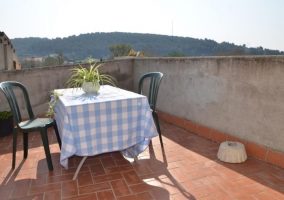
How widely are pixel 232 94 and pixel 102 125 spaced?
179 cm

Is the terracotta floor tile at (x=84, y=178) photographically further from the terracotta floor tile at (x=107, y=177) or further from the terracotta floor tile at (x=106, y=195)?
the terracotta floor tile at (x=106, y=195)

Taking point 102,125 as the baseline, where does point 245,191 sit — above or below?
below

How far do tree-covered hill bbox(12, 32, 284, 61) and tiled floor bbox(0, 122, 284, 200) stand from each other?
2120 cm

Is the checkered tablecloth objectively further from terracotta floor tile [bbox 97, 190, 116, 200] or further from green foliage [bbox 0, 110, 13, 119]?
green foliage [bbox 0, 110, 13, 119]

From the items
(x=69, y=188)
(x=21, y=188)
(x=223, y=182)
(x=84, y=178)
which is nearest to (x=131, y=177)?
(x=84, y=178)

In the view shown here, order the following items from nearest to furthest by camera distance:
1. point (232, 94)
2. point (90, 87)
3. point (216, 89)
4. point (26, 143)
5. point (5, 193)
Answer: point (5, 193), point (90, 87), point (26, 143), point (232, 94), point (216, 89)

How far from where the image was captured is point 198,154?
9.23ft

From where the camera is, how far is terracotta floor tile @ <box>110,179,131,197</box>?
78.0 inches

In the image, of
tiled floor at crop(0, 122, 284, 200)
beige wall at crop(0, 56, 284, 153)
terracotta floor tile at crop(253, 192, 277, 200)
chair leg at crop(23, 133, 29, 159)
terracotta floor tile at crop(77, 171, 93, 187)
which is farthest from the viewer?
chair leg at crop(23, 133, 29, 159)

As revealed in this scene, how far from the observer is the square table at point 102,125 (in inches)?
79.6

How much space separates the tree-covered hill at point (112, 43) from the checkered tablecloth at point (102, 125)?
2153 centimetres

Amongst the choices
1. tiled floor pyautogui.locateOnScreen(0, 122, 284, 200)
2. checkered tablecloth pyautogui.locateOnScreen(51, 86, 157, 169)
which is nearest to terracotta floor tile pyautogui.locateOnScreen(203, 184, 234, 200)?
tiled floor pyautogui.locateOnScreen(0, 122, 284, 200)

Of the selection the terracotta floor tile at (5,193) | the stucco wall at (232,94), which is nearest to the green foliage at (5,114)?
the terracotta floor tile at (5,193)

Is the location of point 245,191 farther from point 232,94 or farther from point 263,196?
point 232,94
